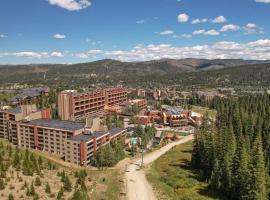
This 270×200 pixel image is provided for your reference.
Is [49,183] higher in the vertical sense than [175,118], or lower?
higher

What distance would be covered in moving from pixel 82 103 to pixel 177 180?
93.8m

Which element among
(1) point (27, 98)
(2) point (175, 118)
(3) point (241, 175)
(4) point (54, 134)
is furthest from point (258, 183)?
(1) point (27, 98)

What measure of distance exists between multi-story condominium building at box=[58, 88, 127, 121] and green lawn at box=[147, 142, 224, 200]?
64.1 metres

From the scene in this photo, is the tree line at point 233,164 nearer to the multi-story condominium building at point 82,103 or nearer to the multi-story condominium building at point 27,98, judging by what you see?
the multi-story condominium building at point 82,103

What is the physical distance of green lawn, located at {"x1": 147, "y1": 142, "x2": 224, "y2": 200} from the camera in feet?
234

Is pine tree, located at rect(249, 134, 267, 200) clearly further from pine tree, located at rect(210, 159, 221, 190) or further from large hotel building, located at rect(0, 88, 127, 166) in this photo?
large hotel building, located at rect(0, 88, 127, 166)

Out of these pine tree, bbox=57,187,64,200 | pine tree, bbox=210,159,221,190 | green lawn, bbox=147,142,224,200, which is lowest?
Result: green lawn, bbox=147,142,224,200

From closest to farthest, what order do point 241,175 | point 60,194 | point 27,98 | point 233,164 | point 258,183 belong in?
point 60,194
point 258,183
point 241,175
point 233,164
point 27,98

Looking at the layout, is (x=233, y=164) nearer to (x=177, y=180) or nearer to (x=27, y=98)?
(x=177, y=180)

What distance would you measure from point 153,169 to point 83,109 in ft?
264

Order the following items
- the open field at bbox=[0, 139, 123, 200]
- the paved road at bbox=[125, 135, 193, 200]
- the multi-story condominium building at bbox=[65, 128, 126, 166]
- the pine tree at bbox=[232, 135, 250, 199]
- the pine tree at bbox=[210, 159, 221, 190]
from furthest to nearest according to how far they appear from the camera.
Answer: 1. the multi-story condominium building at bbox=[65, 128, 126, 166]
2. the pine tree at bbox=[210, 159, 221, 190]
3. the paved road at bbox=[125, 135, 193, 200]
4. the pine tree at bbox=[232, 135, 250, 199]
5. the open field at bbox=[0, 139, 123, 200]

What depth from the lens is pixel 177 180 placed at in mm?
81188

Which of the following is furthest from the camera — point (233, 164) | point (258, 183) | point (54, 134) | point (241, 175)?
point (54, 134)

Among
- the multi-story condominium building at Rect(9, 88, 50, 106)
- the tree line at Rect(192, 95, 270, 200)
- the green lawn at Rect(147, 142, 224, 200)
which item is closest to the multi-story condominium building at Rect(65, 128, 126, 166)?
the green lawn at Rect(147, 142, 224, 200)
